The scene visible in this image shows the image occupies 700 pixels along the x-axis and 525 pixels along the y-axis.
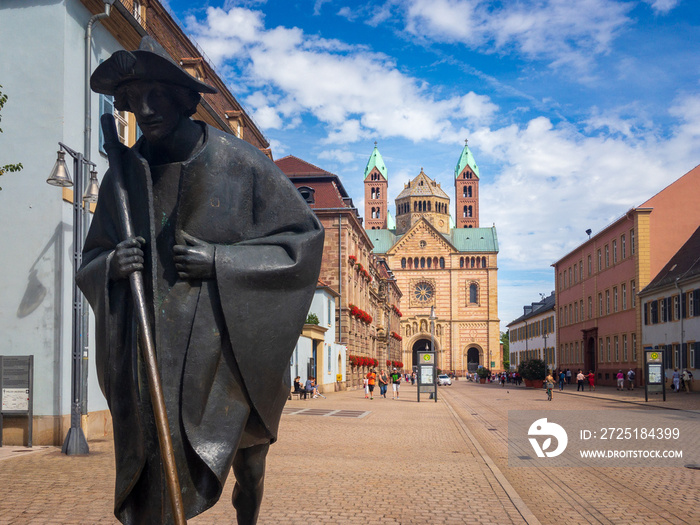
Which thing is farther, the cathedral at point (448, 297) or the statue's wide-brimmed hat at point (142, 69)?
the cathedral at point (448, 297)

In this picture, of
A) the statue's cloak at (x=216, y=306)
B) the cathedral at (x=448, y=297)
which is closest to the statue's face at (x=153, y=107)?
the statue's cloak at (x=216, y=306)

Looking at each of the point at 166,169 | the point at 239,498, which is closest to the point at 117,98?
the point at 166,169

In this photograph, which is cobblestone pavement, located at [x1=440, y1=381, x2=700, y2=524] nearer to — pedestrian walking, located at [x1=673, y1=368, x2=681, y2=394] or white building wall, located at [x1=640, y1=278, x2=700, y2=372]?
pedestrian walking, located at [x1=673, y1=368, x2=681, y2=394]

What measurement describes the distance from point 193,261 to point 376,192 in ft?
468

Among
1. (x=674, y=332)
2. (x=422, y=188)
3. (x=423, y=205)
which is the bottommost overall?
(x=674, y=332)

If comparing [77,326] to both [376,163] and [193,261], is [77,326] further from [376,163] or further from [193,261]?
[376,163]

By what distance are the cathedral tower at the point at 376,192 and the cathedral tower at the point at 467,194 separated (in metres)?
14.2

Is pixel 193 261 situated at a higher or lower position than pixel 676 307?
lower

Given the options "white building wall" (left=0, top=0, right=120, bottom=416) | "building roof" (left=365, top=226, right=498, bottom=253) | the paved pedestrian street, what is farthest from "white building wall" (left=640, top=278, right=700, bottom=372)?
"building roof" (left=365, top=226, right=498, bottom=253)

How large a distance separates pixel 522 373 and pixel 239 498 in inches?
2249

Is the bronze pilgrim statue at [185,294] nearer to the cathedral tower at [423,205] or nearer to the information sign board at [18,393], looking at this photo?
the information sign board at [18,393]

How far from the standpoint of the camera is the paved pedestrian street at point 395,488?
23.9ft

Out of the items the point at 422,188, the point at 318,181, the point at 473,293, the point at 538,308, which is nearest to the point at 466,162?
the point at 422,188

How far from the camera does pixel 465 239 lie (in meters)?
120
